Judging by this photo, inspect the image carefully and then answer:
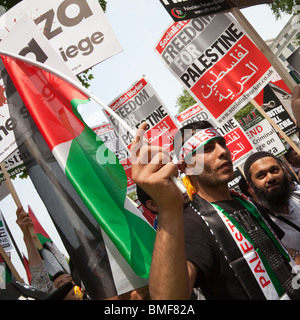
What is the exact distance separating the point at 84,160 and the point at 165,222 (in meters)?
1.36

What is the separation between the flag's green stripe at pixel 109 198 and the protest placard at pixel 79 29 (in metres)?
1.56

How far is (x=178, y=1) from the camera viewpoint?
414cm

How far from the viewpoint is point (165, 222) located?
59.1 inches

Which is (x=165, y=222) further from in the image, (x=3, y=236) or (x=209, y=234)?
(x=3, y=236)

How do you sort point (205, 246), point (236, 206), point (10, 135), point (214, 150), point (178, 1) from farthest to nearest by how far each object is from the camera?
1. point (178, 1)
2. point (10, 135)
3. point (214, 150)
4. point (236, 206)
5. point (205, 246)

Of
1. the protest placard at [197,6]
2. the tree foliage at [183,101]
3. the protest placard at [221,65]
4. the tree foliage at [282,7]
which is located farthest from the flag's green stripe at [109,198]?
the tree foliage at [183,101]

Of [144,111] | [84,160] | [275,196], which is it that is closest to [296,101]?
[84,160]

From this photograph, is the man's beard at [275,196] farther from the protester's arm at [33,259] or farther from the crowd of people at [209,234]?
the protester's arm at [33,259]

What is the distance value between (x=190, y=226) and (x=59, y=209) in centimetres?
116

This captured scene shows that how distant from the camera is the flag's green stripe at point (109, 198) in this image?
2.39 meters

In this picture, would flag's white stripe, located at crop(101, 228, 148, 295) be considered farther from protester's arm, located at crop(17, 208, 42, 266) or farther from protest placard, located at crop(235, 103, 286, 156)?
protest placard, located at crop(235, 103, 286, 156)
